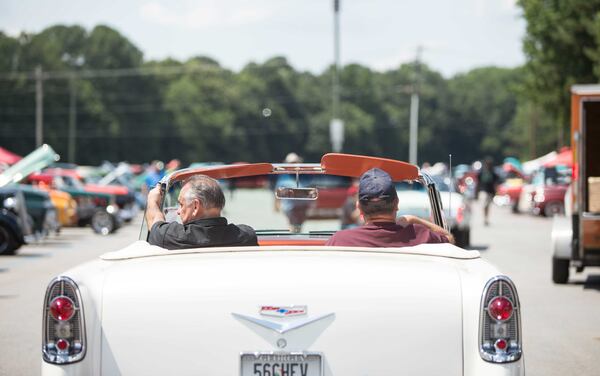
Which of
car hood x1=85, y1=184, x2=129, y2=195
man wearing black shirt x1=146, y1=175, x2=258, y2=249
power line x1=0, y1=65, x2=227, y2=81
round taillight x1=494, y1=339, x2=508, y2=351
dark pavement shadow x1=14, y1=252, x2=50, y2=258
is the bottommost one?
dark pavement shadow x1=14, y1=252, x2=50, y2=258

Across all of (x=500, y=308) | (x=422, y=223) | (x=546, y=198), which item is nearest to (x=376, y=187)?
(x=422, y=223)

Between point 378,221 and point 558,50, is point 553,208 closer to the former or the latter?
point 558,50

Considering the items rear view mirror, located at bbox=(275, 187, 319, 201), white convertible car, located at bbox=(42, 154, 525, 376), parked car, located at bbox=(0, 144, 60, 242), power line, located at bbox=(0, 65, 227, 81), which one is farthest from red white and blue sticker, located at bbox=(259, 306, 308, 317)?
power line, located at bbox=(0, 65, 227, 81)

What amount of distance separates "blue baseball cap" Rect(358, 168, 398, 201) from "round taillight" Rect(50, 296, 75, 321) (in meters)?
1.67

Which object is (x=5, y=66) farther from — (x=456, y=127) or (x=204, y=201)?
(x=204, y=201)

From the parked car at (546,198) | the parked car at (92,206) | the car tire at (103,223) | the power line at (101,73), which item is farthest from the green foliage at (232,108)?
the car tire at (103,223)

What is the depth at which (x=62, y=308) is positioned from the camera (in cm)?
452

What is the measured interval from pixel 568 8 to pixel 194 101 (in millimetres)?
86721

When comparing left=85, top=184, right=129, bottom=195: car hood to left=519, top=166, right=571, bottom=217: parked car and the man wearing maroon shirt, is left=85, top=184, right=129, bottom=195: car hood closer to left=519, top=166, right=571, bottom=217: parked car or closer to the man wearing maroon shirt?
left=519, top=166, right=571, bottom=217: parked car

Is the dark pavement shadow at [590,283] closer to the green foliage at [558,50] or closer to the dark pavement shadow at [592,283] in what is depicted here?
the dark pavement shadow at [592,283]

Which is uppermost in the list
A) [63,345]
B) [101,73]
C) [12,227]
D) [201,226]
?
[101,73]

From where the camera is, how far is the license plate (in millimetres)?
4332

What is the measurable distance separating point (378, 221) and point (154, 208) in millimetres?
1292

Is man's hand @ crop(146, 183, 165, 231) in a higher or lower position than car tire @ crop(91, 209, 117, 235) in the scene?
higher
